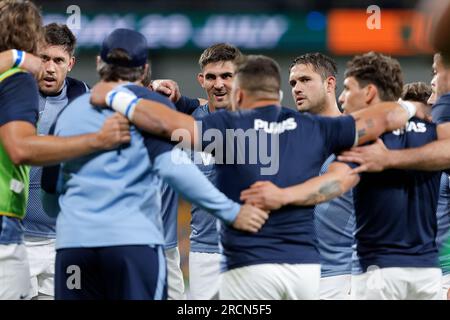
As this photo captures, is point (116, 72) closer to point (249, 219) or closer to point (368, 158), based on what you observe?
point (249, 219)

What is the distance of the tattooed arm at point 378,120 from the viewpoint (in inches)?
171

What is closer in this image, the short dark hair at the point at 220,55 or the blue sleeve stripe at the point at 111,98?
the blue sleeve stripe at the point at 111,98

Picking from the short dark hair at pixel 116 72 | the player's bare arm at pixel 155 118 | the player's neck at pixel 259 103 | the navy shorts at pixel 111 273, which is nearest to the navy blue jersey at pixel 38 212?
the short dark hair at pixel 116 72

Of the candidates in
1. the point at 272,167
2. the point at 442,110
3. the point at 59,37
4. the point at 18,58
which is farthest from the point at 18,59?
the point at 442,110

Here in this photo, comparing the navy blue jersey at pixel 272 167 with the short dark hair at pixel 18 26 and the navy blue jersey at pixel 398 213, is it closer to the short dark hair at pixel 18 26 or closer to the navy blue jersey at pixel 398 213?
the navy blue jersey at pixel 398 213

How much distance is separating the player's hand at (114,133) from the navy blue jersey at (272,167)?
422mm

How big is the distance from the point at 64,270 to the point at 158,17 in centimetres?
1364

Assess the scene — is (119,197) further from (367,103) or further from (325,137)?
(367,103)

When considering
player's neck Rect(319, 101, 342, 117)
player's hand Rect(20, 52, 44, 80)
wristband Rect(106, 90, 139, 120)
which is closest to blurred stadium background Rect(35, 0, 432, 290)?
player's neck Rect(319, 101, 342, 117)

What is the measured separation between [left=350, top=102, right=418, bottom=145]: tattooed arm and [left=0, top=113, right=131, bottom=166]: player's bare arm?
1265mm

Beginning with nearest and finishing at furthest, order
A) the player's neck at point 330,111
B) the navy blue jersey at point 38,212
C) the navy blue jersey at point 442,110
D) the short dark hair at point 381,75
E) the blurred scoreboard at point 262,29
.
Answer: the short dark hair at point 381,75 < the navy blue jersey at point 442,110 < the navy blue jersey at point 38,212 < the player's neck at point 330,111 < the blurred scoreboard at point 262,29

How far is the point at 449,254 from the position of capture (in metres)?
6.30

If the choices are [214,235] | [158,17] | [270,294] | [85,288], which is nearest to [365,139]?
[270,294]

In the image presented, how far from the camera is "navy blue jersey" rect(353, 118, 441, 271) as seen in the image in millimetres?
4539
